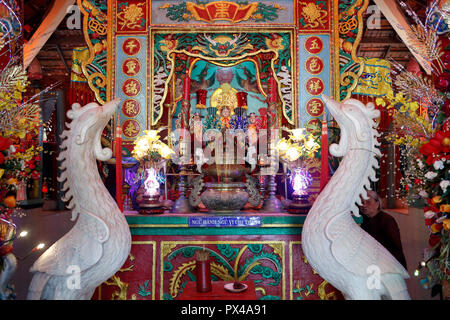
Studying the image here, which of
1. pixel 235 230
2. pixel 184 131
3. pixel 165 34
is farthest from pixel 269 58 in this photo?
pixel 235 230

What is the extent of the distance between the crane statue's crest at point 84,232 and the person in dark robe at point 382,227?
224 centimetres

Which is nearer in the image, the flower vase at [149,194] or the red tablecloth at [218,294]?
the red tablecloth at [218,294]

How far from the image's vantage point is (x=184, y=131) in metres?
2.62

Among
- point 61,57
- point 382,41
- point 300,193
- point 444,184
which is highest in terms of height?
point 382,41

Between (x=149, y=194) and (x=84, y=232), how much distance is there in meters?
0.96

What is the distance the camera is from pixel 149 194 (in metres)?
2.41

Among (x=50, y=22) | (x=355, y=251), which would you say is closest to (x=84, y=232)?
(x=355, y=251)

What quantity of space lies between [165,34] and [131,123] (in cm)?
99

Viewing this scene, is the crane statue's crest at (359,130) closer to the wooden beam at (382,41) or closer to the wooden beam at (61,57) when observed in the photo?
the wooden beam at (382,41)

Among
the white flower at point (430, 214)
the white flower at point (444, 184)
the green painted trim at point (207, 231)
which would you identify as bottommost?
the green painted trim at point (207, 231)

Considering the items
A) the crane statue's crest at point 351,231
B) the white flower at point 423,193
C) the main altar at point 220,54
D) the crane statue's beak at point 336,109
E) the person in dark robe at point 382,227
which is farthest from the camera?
the main altar at point 220,54

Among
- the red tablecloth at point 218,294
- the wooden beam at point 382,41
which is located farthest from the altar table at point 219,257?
the wooden beam at point 382,41

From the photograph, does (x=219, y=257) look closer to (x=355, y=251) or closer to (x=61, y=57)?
(x=355, y=251)

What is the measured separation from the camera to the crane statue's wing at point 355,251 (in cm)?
137
